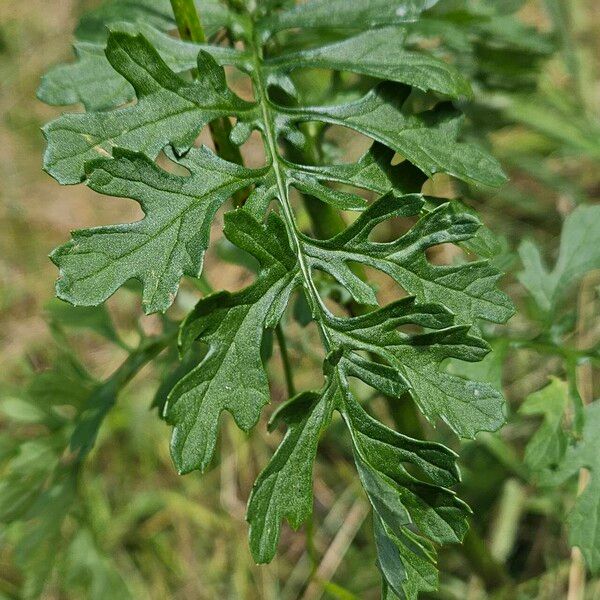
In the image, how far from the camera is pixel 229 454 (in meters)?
2.56

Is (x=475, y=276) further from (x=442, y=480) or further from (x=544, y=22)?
(x=544, y=22)

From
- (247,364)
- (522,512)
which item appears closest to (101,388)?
(247,364)

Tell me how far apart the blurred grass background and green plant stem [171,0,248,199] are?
0.72 metres

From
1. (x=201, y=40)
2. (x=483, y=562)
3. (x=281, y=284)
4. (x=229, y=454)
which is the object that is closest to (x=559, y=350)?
(x=483, y=562)

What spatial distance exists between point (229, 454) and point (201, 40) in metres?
1.58

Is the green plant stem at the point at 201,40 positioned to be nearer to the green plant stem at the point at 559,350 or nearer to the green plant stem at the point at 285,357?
the green plant stem at the point at 285,357

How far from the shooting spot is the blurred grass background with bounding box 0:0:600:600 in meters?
2.17

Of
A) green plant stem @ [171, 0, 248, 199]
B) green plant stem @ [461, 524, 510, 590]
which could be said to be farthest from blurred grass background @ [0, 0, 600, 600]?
green plant stem @ [171, 0, 248, 199]

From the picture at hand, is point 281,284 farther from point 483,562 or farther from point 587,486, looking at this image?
point 483,562

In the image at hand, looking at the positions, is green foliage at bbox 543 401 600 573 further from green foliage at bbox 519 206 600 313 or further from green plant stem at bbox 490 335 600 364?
green foliage at bbox 519 206 600 313

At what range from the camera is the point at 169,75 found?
1056 millimetres

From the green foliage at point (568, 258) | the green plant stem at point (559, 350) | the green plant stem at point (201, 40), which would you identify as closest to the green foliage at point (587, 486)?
the green plant stem at point (559, 350)

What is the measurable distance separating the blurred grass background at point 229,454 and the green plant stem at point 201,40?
2.36 ft

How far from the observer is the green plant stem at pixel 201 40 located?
1191mm
